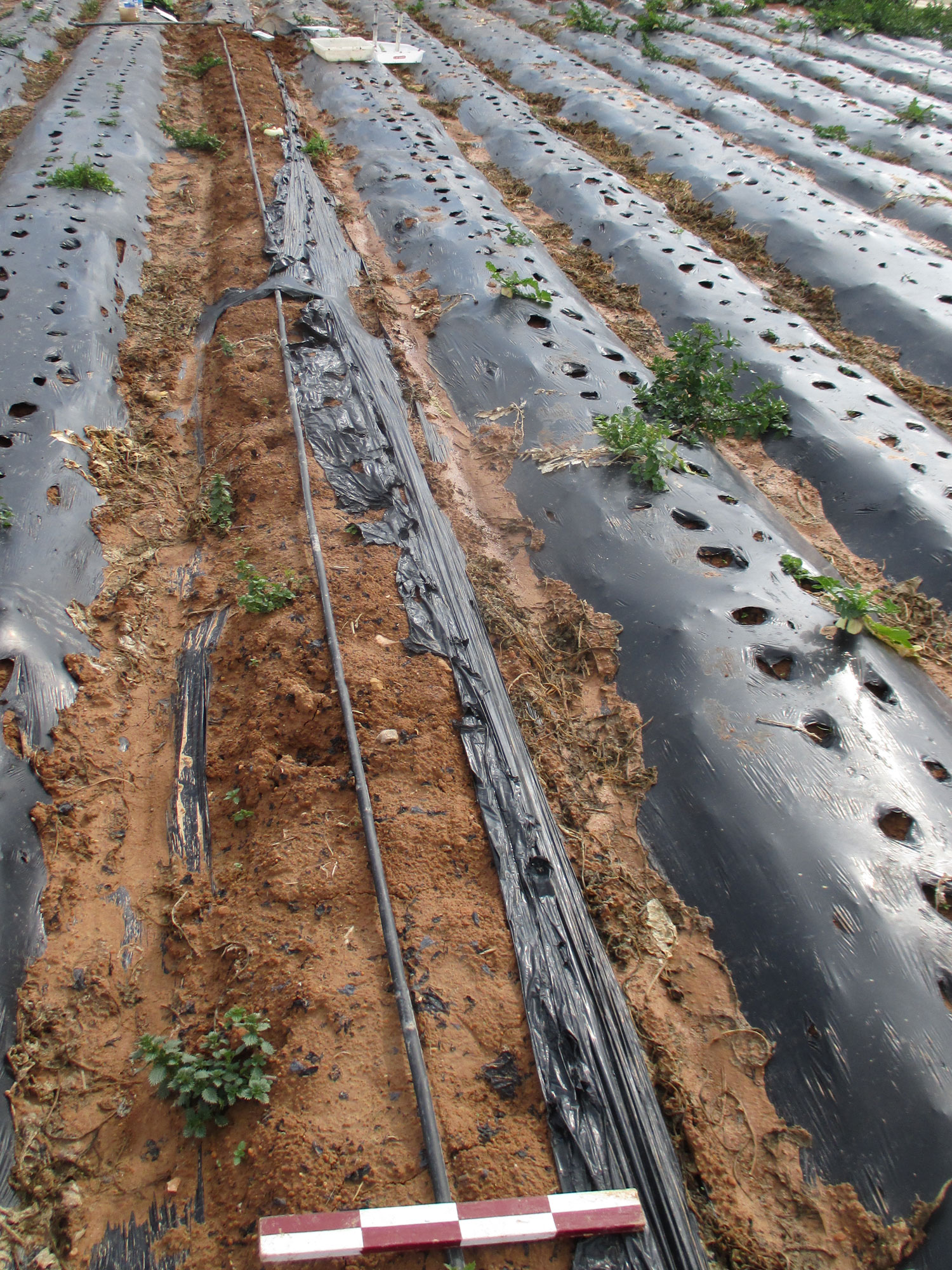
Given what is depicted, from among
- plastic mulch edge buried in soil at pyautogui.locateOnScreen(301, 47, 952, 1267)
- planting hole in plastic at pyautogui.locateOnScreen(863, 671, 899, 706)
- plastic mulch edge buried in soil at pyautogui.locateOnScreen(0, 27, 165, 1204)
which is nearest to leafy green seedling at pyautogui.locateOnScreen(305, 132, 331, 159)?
plastic mulch edge buried in soil at pyautogui.locateOnScreen(0, 27, 165, 1204)

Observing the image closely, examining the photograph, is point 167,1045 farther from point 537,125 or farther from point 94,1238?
point 537,125

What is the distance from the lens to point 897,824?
10.7 feet

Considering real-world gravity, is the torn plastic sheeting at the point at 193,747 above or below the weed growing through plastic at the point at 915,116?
below

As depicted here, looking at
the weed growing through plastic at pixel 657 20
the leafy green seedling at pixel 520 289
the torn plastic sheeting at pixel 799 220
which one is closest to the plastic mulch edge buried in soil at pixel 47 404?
the leafy green seedling at pixel 520 289

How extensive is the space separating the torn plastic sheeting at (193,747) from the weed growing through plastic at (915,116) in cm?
1366

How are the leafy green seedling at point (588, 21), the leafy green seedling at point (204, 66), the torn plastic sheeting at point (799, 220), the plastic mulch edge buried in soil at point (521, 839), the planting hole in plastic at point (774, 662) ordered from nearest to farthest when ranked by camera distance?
the plastic mulch edge buried in soil at point (521, 839)
the planting hole in plastic at point (774, 662)
the torn plastic sheeting at point (799, 220)
the leafy green seedling at point (204, 66)
the leafy green seedling at point (588, 21)

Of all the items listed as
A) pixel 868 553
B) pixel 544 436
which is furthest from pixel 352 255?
pixel 868 553

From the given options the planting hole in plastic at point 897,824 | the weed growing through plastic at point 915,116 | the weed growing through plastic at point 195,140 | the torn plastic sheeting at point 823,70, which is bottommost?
the planting hole in plastic at point 897,824

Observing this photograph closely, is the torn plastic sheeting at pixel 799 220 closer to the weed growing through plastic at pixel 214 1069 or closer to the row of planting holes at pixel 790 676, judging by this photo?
the row of planting holes at pixel 790 676

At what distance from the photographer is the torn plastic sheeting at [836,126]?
9.88 m

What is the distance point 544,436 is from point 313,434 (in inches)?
72.1

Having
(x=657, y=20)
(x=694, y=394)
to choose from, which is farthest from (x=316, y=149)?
(x=657, y=20)

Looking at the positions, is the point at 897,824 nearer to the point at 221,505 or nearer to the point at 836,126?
the point at 221,505

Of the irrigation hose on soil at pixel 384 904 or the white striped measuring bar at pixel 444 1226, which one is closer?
the white striped measuring bar at pixel 444 1226
